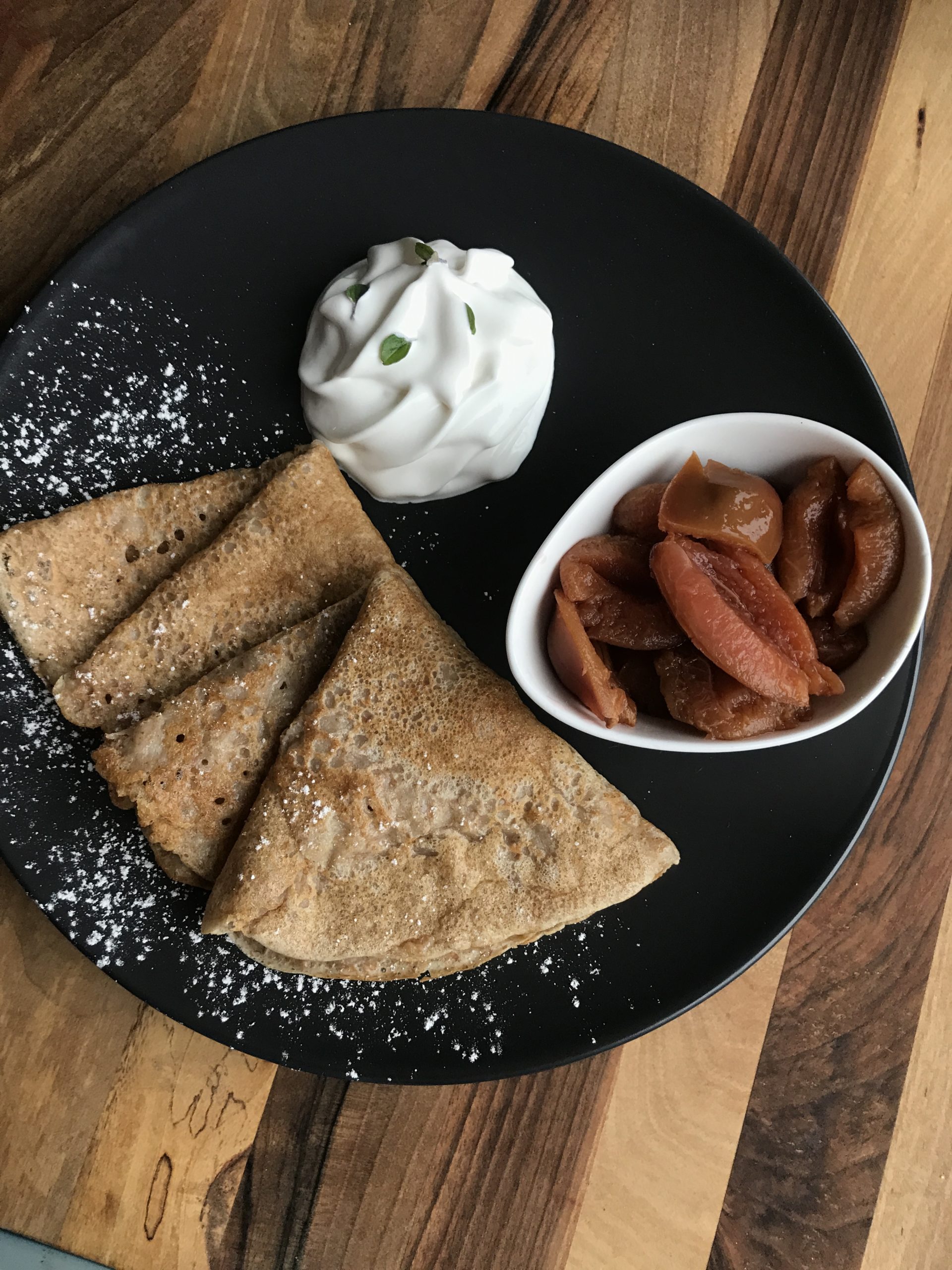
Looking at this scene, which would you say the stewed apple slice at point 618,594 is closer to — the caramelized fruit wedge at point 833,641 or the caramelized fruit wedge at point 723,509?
the caramelized fruit wedge at point 723,509

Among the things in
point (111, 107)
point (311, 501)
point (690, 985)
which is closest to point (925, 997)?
point (690, 985)

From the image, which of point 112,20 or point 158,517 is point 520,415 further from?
point 112,20

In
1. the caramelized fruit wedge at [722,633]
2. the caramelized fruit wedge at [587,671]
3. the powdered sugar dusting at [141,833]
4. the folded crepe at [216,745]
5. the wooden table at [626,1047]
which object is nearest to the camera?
the caramelized fruit wedge at [722,633]

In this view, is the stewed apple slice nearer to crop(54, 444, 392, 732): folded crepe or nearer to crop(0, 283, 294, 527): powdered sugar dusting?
crop(54, 444, 392, 732): folded crepe

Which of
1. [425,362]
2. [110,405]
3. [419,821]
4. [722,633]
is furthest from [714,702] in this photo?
[110,405]

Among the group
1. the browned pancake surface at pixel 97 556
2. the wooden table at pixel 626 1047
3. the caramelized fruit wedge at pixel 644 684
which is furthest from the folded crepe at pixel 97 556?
the caramelized fruit wedge at pixel 644 684
